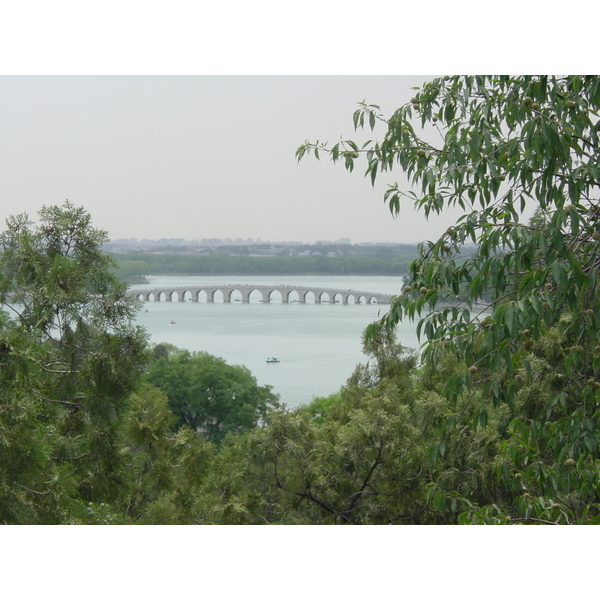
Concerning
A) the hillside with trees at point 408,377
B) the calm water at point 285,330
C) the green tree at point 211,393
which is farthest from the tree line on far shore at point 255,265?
the green tree at point 211,393

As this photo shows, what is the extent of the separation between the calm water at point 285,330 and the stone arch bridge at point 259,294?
0.06 m

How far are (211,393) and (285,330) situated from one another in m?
3.71

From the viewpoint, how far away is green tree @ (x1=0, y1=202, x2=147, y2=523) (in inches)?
103

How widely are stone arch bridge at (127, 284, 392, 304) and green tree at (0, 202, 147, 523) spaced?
7.53 ft

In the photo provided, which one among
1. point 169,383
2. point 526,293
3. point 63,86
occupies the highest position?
point 63,86

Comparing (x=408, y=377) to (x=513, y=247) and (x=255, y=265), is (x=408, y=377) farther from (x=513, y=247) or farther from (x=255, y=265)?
(x=513, y=247)

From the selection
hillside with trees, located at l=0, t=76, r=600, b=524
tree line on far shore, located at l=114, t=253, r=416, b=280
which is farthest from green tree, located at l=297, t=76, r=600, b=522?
tree line on far shore, located at l=114, t=253, r=416, b=280

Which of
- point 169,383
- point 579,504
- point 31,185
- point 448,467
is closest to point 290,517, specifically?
point 448,467

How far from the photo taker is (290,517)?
3.12 metres

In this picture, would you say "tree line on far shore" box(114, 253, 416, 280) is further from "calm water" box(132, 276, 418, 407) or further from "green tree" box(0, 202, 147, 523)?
"green tree" box(0, 202, 147, 523)

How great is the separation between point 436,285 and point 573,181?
0.31 m

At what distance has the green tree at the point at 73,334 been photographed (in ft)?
8.61

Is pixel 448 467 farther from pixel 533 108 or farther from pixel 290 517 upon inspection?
pixel 533 108

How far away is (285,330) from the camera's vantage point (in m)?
5.51
